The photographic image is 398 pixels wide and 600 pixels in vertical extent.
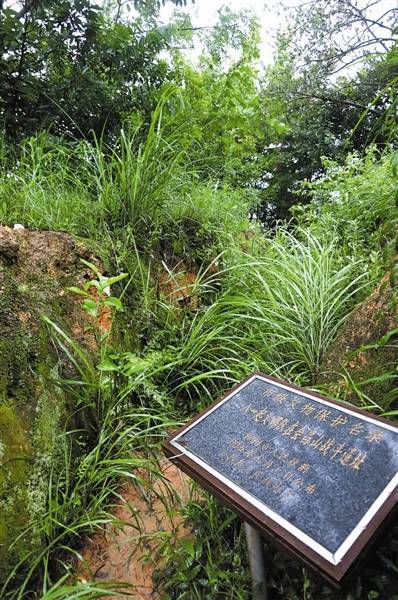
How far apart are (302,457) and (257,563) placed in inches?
13.7

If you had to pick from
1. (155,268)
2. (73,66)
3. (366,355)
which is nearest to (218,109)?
(73,66)

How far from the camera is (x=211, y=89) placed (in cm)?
356

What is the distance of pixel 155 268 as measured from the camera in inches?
88.8

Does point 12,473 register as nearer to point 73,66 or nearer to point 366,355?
point 366,355

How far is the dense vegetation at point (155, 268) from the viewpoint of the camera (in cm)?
118

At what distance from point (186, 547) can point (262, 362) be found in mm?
815

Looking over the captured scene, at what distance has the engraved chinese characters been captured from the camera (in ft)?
2.50

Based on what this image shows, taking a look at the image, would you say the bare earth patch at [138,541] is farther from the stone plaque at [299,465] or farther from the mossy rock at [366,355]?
the mossy rock at [366,355]

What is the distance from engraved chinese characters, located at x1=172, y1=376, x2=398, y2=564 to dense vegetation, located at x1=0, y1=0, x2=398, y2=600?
0.29 m

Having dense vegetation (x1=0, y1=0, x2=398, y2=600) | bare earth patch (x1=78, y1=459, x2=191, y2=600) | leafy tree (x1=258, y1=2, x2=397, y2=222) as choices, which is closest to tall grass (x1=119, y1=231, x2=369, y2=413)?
dense vegetation (x1=0, y1=0, x2=398, y2=600)

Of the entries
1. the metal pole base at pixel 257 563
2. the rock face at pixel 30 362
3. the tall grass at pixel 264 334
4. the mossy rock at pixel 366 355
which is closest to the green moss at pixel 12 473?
the rock face at pixel 30 362

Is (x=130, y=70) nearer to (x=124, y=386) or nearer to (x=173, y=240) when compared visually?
(x=173, y=240)

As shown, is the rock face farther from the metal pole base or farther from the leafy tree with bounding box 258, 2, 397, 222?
the leafy tree with bounding box 258, 2, 397, 222

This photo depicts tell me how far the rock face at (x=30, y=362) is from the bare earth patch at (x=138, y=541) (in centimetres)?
26
